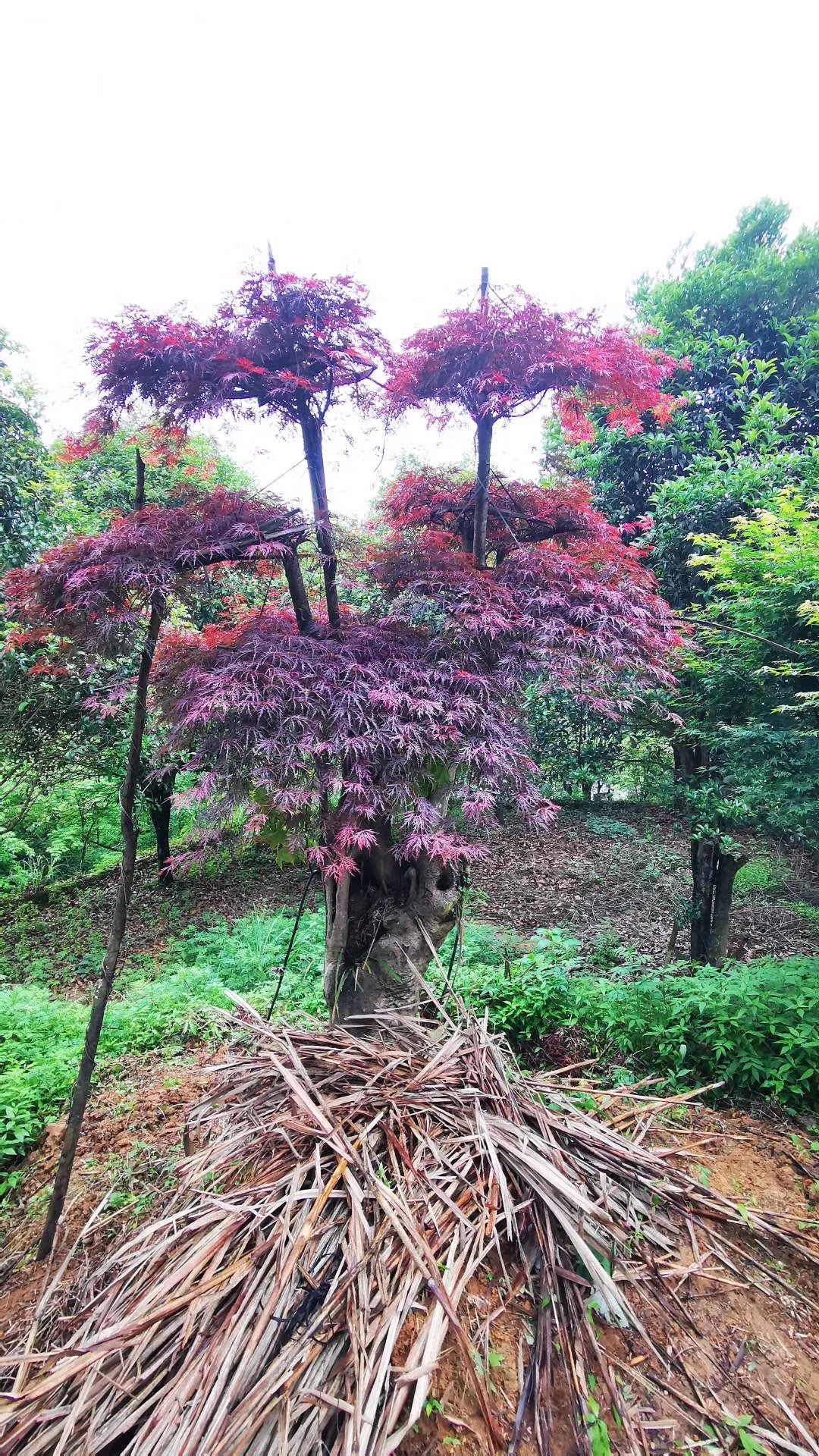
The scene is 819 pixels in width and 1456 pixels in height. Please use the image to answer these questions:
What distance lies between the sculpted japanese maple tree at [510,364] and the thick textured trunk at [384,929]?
1852mm

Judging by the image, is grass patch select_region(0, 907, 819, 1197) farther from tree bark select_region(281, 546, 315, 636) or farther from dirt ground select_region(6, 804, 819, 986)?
dirt ground select_region(6, 804, 819, 986)

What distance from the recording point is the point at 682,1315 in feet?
4.40

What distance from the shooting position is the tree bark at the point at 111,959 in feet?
6.15

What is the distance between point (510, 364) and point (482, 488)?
487 mm

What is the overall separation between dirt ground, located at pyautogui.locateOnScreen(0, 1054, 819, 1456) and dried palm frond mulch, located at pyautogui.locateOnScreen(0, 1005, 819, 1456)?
2 centimetres

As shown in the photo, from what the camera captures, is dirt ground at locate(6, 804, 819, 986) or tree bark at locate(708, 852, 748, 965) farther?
dirt ground at locate(6, 804, 819, 986)

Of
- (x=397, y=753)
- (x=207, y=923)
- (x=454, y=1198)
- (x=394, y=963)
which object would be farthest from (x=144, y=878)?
(x=454, y=1198)

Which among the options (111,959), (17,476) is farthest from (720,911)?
(17,476)

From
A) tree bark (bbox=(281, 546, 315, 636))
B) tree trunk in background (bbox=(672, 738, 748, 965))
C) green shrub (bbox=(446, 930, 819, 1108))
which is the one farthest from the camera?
tree trunk in background (bbox=(672, 738, 748, 965))

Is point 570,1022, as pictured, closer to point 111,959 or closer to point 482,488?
point 111,959

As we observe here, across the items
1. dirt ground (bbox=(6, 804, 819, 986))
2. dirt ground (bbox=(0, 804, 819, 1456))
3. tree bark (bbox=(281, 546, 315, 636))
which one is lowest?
dirt ground (bbox=(6, 804, 819, 986))

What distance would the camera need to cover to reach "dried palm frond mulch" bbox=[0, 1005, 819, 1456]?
3.33 feet

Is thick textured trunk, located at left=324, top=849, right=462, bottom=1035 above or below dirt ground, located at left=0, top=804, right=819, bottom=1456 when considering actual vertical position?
above

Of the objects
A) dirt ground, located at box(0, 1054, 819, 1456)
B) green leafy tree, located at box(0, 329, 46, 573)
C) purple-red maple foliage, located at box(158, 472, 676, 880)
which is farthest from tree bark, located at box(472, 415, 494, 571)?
green leafy tree, located at box(0, 329, 46, 573)
